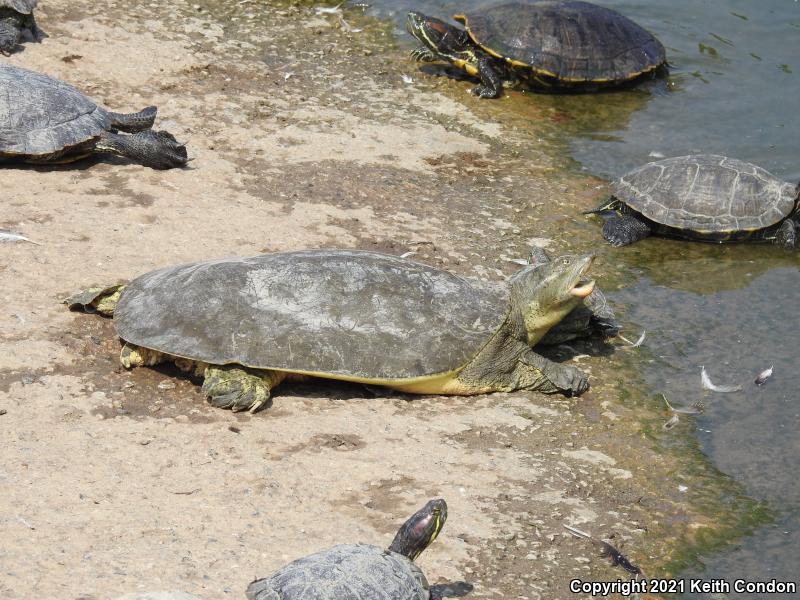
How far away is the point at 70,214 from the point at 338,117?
3522 mm

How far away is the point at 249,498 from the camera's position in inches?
182

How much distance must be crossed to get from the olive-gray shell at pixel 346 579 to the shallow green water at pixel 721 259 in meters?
1.61

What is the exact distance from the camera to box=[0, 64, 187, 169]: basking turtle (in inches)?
303

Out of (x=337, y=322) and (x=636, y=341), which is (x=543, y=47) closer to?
(x=636, y=341)

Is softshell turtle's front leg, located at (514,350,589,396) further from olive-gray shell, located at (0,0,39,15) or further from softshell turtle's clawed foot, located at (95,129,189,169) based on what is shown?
olive-gray shell, located at (0,0,39,15)

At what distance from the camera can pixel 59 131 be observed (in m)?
7.80

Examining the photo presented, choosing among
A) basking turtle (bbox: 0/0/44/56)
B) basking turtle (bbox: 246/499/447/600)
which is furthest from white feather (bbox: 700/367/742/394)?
basking turtle (bbox: 0/0/44/56)

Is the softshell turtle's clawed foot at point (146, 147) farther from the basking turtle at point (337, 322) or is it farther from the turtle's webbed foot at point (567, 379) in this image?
the turtle's webbed foot at point (567, 379)

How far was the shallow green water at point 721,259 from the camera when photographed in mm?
5664

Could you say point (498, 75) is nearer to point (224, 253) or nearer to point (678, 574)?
point (224, 253)

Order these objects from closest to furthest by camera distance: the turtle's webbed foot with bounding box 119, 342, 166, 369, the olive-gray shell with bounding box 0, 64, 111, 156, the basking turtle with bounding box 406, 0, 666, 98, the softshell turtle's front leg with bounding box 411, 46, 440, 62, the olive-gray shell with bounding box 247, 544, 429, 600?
1. the olive-gray shell with bounding box 247, 544, 429, 600
2. the turtle's webbed foot with bounding box 119, 342, 166, 369
3. the olive-gray shell with bounding box 0, 64, 111, 156
4. the basking turtle with bounding box 406, 0, 666, 98
5. the softshell turtle's front leg with bounding box 411, 46, 440, 62

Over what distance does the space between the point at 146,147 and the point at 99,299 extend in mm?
2434

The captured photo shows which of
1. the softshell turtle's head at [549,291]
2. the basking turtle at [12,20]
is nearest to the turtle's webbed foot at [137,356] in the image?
the softshell turtle's head at [549,291]

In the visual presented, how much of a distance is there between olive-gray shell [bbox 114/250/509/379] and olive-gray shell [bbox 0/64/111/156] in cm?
245
